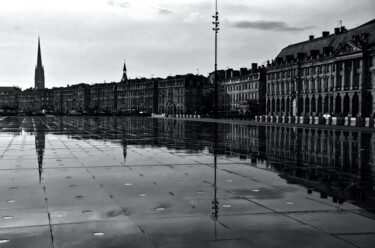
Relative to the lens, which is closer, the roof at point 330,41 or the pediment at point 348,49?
the roof at point 330,41

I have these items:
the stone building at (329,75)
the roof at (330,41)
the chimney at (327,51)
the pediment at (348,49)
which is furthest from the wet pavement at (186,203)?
the chimney at (327,51)

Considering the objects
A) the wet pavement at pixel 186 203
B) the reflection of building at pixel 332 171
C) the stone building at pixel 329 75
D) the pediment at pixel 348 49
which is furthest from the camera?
the pediment at pixel 348 49

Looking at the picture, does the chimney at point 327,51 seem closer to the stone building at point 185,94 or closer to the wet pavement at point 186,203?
the stone building at point 185,94

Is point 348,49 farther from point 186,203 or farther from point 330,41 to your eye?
point 186,203

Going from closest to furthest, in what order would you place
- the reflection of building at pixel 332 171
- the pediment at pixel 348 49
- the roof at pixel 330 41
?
the reflection of building at pixel 332 171, the roof at pixel 330 41, the pediment at pixel 348 49

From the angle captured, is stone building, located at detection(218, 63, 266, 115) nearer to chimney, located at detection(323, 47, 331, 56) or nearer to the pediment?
chimney, located at detection(323, 47, 331, 56)

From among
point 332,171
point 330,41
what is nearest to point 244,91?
point 330,41

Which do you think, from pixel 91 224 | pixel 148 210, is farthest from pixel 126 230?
pixel 148 210

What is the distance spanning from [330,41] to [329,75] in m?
9.51

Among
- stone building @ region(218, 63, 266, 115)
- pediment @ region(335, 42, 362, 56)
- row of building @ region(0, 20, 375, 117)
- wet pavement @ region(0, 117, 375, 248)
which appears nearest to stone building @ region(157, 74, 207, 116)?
row of building @ region(0, 20, 375, 117)

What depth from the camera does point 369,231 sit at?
6930 millimetres

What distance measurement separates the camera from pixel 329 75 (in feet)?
384

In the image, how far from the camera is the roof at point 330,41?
10366 cm

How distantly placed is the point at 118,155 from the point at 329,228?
39.2 feet
